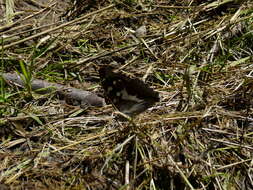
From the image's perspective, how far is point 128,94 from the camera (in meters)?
1.82

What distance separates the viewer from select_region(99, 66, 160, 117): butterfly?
177cm

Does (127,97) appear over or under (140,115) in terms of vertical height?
over

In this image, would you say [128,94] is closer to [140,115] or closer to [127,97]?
[127,97]

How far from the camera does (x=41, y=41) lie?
2.14 m

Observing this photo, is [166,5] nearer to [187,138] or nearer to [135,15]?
[135,15]

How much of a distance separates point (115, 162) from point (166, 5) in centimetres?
141

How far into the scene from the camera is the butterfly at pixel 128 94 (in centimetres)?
177

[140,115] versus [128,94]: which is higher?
[128,94]

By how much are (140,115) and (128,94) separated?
0.13 m

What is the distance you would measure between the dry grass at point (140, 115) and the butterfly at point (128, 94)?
5 cm

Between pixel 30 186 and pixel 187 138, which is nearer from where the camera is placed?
pixel 30 186

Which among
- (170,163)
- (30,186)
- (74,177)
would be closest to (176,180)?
(170,163)

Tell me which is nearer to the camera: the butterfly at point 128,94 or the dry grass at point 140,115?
the dry grass at point 140,115

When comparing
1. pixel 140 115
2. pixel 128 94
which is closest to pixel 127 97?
pixel 128 94
